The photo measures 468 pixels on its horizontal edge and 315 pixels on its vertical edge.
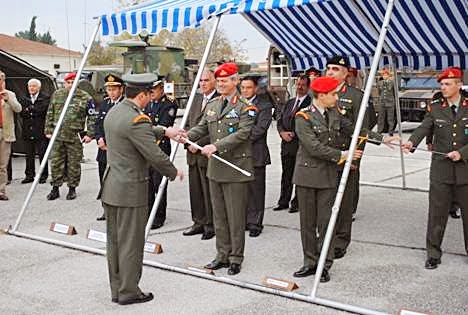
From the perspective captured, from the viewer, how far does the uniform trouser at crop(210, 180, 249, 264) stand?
562 cm

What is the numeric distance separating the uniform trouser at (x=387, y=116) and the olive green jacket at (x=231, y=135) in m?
13.0

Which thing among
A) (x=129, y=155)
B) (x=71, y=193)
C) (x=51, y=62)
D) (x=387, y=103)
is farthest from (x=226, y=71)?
(x=51, y=62)

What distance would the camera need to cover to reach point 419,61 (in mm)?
8867

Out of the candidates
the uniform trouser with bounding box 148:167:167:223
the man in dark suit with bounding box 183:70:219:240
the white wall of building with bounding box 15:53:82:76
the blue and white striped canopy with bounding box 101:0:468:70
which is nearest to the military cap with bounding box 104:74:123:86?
the blue and white striped canopy with bounding box 101:0:468:70

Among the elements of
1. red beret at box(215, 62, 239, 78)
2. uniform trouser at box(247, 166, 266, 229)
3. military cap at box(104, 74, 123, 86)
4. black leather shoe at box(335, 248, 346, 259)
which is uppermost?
red beret at box(215, 62, 239, 78)

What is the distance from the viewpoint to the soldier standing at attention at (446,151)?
221 inches

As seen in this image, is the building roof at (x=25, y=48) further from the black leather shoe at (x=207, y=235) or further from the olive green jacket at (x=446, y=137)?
the olive green jacket at (x=446, y=137)

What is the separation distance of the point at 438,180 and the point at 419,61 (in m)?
3.55

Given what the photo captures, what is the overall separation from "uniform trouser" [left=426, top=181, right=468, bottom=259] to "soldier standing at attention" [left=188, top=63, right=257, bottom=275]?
166 centimetres

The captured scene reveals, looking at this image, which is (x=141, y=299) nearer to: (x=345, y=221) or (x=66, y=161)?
(x=345, y=221)

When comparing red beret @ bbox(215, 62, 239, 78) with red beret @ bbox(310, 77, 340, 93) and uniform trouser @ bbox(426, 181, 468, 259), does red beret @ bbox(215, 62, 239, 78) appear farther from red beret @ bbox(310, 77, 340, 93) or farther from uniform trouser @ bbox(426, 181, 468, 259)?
uniform trouser @ bbox(426, 181, 468, 259)

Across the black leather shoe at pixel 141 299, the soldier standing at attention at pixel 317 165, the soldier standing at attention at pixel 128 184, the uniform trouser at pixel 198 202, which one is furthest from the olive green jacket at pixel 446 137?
the black leather shoe at pixel 141 299

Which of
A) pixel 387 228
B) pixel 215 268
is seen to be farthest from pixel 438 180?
pixel 215 268

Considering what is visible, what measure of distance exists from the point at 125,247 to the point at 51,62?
5528 centimetres
